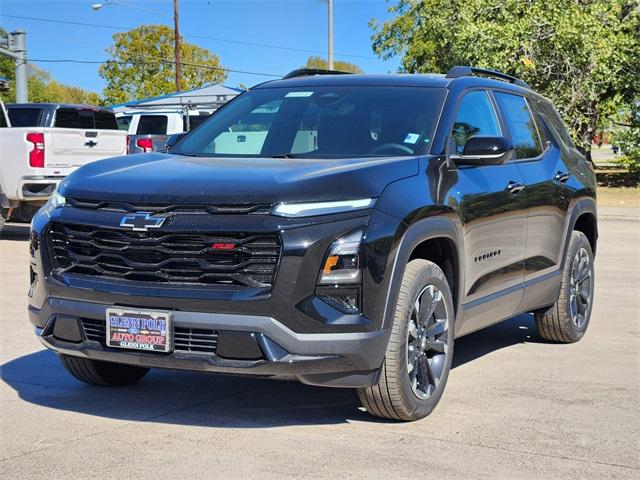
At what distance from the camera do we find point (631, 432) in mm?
5129

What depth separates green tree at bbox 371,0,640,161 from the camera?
86.5ft

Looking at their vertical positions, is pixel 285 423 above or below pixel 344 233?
Answer: below

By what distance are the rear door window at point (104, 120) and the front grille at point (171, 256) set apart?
1275cm

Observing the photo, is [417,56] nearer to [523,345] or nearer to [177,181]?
[523,345]

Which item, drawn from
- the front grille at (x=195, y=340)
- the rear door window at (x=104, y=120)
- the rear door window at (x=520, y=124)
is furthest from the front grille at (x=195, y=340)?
the rear door window at (x=104, y=120)

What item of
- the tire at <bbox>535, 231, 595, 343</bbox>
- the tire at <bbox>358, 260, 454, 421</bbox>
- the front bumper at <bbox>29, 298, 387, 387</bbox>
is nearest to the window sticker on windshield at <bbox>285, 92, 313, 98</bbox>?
the tire at <bbox>358, 260, 454, 421</bbox>

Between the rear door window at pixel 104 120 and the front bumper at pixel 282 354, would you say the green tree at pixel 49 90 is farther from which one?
the front bumper at pixel 282 354

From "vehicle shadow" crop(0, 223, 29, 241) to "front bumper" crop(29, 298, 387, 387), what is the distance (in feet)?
39.9

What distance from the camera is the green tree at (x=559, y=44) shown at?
26.4 meters

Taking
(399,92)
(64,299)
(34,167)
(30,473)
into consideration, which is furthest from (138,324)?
(34,167)

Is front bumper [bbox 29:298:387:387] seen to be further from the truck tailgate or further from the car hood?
the truck tailgate

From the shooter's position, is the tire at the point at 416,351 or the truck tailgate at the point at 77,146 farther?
the truck tailgate at the point at 77,146

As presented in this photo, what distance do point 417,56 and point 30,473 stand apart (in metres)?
35.6

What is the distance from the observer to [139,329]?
4734 millimetres
